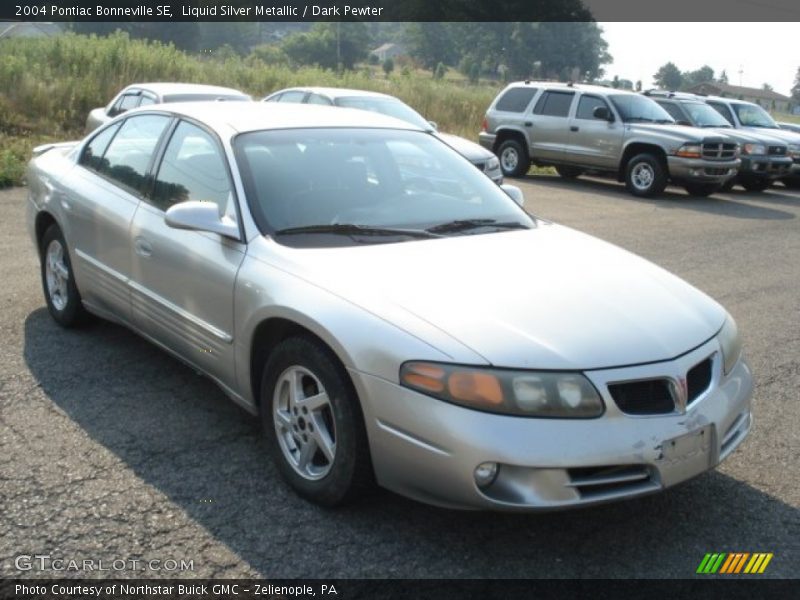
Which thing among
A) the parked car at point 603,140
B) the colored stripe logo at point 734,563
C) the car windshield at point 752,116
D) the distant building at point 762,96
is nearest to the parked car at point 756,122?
the car windshield at point 752,116

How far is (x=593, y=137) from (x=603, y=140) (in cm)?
23

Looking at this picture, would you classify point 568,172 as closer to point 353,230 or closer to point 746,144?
point 746,144

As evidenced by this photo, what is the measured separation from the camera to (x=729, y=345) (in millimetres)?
3742

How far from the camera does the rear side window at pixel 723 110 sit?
1997cm

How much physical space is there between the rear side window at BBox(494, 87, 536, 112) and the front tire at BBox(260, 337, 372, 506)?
51.0ft

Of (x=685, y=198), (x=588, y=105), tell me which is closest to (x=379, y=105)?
(x=588, y=105)

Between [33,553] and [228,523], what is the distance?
71 cm

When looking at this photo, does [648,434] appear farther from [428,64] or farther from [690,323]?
[428,64]

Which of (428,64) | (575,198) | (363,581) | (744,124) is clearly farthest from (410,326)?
(428,64)

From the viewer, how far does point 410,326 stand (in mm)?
3262

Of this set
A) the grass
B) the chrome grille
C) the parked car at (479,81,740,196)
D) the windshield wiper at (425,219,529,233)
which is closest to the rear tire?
the parked car at (479,81,740,196)

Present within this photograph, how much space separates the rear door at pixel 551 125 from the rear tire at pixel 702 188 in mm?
2503

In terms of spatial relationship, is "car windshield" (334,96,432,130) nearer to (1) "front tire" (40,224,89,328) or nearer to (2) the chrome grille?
(2) the chrome grille

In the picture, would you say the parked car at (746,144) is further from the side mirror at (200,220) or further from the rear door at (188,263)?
the side mirror at (200,220)
